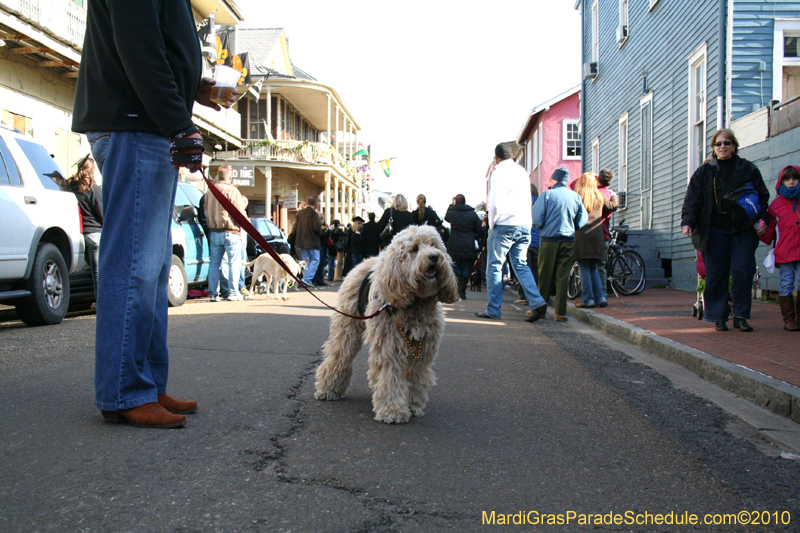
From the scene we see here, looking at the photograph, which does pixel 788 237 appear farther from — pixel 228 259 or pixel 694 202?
pixel 228 259

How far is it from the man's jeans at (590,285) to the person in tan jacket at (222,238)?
5.45 metres

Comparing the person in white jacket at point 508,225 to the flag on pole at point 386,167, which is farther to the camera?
the flag on pole at point 386,167

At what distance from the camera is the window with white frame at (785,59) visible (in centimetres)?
1106

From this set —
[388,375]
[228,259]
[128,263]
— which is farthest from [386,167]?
[128,263]

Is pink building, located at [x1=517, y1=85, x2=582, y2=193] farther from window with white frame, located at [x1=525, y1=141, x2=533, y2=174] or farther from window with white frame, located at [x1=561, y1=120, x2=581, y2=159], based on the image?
window with white frame, located at [x1=525, y1=141, x2=533, y2=174]

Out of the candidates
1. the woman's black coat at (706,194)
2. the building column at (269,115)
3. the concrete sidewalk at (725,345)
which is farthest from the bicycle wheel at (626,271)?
the building column at (269,115)

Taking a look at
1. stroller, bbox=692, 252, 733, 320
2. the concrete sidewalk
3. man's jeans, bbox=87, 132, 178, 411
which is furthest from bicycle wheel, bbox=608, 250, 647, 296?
man's jeans, bbox=87, 132, 178, 411

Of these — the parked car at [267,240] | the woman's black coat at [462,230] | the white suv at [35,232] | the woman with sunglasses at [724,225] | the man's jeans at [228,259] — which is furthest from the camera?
the parked car at [267,240]

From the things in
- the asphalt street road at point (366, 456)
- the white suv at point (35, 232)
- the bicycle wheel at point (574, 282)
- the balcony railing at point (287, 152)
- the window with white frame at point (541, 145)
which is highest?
the window with white frame at point (541, 145)

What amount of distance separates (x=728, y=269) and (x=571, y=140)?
2741cm

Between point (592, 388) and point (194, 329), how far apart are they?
4.20 metres

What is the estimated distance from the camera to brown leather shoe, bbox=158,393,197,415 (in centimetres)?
336

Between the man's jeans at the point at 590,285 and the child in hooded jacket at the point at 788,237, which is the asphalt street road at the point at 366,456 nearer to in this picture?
the child in hooded jacket at the point at 788,237

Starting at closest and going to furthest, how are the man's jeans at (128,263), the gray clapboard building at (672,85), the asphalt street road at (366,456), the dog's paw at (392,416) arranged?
the asphalt street road at (366,456)
the man's jeans at (128,263)
the dog's paw at (392,416)
the gray clapboard building at (672,85)
